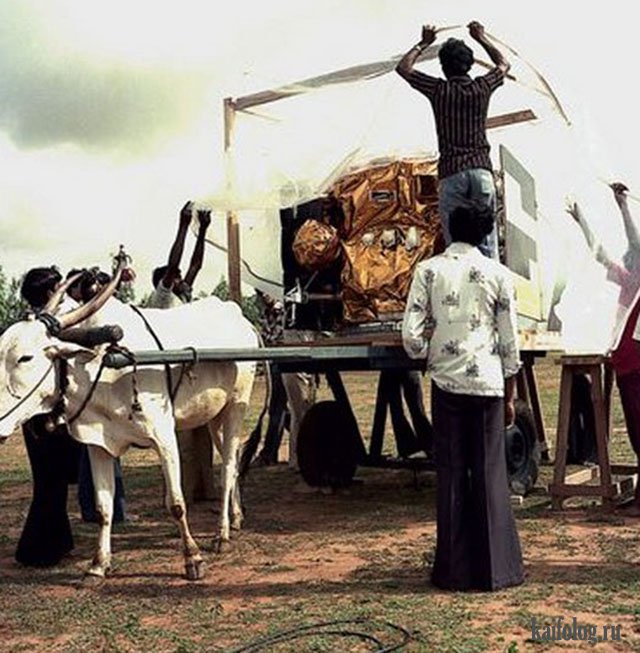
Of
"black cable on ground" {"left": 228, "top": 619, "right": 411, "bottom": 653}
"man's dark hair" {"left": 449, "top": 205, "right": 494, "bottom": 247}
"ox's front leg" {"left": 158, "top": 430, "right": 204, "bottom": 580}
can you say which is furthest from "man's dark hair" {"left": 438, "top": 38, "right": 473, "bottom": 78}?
"black cable on ground" {"left": 228, "top": 619, "right": 411, "bottom": 653}

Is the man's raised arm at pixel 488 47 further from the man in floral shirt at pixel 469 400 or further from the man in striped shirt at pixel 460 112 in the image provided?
the man in floral shirt at pixel 469 400

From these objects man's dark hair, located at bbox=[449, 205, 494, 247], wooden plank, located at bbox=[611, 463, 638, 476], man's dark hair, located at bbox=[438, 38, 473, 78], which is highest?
man's dark hair, located at bbox=[438, 38, 473, 78]

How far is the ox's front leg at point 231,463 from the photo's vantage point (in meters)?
7.17

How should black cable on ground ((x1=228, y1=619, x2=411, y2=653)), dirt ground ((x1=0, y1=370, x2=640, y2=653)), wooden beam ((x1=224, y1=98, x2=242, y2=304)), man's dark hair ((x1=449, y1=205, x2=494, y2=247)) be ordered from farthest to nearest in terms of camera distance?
wooden beam ((x1=224, y1=98, x2=242, y2=304)), man's dark hair ((x1=449, y1=205, x2=494, y2=247)), dirt ground ((x1=0, y1=370, x2=640, y2=653)), black cable on ground ((x1=228, y1=619, x2=411, y2=653))

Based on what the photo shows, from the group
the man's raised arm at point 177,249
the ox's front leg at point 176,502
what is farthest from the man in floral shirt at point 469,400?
the man's raised arm at point 177,249

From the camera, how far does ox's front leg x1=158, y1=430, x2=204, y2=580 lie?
19.7 ft

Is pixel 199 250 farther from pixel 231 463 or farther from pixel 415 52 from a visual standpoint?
pixel 415 52

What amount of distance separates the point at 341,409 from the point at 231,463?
2.40 meters

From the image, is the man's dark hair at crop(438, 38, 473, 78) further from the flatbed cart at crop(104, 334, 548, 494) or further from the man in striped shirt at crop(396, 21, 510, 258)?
the flatbed cart at crop(104, 334, 548, 494)

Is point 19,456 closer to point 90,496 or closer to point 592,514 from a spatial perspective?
point 90,496

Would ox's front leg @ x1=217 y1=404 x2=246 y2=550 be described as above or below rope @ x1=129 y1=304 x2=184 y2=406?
below

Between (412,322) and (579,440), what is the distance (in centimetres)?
575

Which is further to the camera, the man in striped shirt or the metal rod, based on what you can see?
the man in striped shirt

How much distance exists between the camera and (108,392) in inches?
239
